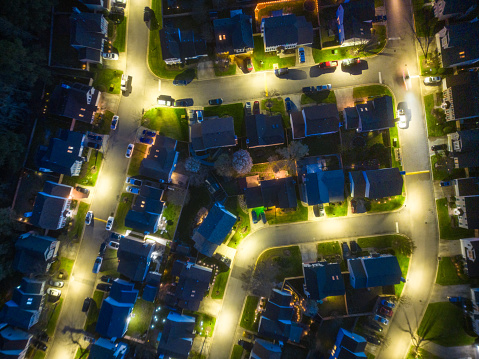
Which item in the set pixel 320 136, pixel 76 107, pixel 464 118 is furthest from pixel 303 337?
pixel 76 107

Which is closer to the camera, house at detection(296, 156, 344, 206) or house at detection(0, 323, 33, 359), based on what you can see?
house at detection(0, 323, 33, 359)

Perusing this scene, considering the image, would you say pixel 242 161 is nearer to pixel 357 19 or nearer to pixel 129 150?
pixel 129 150

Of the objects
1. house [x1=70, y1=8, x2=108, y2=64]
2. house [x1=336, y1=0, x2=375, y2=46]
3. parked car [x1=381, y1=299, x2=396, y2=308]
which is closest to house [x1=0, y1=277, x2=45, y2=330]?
house [x1=70, y1=8, x2=108, y2=64]

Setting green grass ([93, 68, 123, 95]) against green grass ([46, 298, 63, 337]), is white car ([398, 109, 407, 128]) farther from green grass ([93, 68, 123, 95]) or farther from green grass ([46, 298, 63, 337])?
green grass ([46, 298, 63, 337])

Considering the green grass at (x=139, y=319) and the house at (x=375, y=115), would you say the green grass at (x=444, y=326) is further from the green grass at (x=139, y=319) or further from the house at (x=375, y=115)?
the green grass at (x=139, y=319)

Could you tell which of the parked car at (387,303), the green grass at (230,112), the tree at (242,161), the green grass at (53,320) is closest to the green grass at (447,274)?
the parked car at (387,303)

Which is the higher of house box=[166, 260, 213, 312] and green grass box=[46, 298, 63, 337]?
house box=[166, 260, 213, 312]
